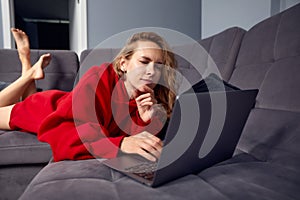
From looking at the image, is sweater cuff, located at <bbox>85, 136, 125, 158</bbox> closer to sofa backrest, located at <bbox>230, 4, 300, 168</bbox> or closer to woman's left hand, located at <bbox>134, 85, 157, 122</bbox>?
woman's left hand, located at <bbox>134, 85, 157, 122</bbox>

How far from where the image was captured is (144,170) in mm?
610

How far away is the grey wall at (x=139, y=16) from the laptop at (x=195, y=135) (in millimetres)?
2148

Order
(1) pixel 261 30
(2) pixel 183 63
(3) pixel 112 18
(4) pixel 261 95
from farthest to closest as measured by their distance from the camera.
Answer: (3) pixel 112 18, (2) pixel 183 63, (1) pixel 261 30, (4) pixel 261 95

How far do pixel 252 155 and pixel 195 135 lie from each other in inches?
13.3

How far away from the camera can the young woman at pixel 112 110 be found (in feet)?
2.48

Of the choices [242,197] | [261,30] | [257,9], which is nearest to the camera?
[242,197]

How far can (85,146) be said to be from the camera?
76 centimetres

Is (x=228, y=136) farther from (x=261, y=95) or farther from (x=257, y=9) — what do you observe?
(x=257, y=9)

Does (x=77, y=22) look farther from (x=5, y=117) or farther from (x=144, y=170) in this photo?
(x=144, y=170)

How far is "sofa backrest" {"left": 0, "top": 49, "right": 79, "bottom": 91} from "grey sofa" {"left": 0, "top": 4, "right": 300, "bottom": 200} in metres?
0.65

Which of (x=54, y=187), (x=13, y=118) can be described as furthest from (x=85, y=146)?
(x=13, y=118)

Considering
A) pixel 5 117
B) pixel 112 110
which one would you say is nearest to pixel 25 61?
pixel 5 117

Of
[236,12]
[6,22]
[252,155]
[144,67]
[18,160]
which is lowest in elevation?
[18,160]

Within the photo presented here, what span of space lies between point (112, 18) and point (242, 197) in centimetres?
243
